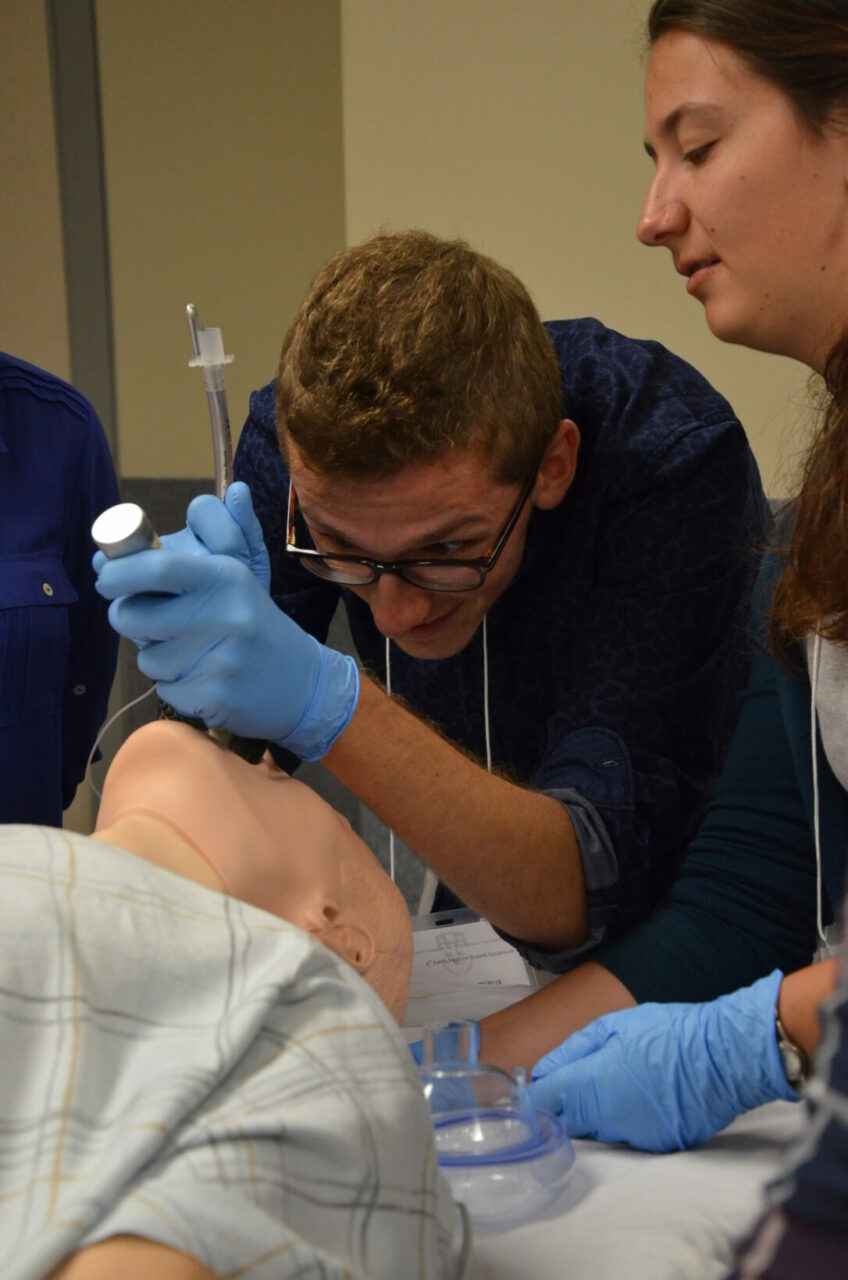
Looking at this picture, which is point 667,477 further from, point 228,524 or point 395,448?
point 228,524

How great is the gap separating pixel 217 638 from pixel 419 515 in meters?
0.31

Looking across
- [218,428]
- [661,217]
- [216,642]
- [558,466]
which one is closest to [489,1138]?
[216,642]

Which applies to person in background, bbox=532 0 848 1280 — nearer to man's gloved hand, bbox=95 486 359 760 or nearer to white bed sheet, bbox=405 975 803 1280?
white bed sheet, bbox=405 975 803 1280

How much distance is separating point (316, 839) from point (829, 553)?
511 mm

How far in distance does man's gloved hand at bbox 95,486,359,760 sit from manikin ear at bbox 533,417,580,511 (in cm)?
41

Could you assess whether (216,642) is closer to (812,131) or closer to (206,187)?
(812,131)

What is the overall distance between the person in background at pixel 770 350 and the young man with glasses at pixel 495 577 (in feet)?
0.56

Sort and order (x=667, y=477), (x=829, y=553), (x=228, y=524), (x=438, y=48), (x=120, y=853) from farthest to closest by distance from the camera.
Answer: (x=438, y=48), (x=667, y=477), (x=228, y=524), (x=829, y=553), (x=120, y=853)

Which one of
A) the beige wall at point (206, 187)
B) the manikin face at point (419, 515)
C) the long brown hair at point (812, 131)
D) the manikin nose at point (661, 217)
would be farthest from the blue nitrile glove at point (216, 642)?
the beige wall at point (206, 187)

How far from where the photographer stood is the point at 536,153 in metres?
2.90

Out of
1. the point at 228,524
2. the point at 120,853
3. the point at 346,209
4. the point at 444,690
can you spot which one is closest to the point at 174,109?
the point at 346,209

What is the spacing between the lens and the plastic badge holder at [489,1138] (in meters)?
0.96

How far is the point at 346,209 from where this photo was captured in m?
3.28

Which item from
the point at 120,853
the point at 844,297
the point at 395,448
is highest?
the point at 844,297
